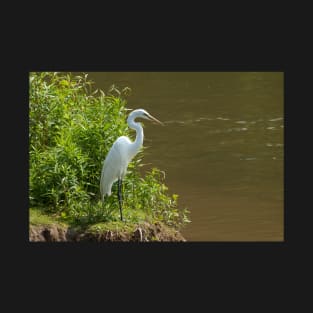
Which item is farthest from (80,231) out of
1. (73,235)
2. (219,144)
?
(219,144)

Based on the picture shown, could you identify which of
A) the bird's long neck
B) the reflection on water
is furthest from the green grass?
the reflection on water

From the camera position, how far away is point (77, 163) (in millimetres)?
8094

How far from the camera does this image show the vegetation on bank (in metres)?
7.99

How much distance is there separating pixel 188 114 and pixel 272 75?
14.9 feet

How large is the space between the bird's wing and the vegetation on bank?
27 centimetres

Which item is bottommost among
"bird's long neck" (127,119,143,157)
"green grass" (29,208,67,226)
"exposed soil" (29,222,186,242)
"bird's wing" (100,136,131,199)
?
"exposed soil" (29,222,186,242)

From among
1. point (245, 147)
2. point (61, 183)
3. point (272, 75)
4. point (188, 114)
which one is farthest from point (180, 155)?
point (272, 75)

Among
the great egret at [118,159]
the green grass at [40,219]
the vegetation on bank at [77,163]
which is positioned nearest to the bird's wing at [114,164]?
the great egret at [118,159]

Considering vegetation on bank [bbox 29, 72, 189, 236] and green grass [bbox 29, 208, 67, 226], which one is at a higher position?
vegetation on bank [bbox 29, 72, 189, 236]

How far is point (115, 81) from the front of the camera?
17953mm

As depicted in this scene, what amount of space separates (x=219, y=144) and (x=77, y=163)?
5.65 m

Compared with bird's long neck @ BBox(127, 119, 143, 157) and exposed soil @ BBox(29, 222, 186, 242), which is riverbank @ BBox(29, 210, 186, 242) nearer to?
exposed soil @ BBox(29, 222, 186, 242)

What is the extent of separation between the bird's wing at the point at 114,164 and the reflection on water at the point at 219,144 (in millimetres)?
1793

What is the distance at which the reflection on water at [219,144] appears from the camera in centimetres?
1012
